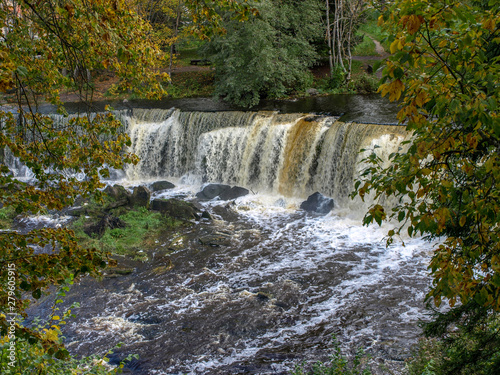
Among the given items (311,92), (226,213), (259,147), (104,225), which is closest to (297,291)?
(226,213)

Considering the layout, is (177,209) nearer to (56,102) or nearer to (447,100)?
(56,102)

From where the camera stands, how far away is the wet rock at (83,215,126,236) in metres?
12.0

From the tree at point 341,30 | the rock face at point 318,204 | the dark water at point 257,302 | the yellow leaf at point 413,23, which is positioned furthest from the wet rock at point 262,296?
the tree at point 341,30

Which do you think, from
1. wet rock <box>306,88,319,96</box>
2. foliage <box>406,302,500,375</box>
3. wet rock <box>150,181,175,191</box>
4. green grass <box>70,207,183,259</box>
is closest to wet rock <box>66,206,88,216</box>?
green grass <box>70,207,183,259</box>

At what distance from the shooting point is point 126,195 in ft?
46.8

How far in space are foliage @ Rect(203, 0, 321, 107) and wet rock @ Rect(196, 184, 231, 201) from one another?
6.04 metres

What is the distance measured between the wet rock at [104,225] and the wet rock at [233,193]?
4.13 meters

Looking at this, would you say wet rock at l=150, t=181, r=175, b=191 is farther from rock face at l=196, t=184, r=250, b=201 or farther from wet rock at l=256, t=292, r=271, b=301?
wet rock at l=256, t=292, r=271, b=301

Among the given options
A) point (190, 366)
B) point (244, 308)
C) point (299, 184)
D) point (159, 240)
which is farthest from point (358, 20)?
point (190, 366)

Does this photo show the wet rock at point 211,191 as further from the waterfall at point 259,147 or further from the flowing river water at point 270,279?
the waterfall at point 259,147

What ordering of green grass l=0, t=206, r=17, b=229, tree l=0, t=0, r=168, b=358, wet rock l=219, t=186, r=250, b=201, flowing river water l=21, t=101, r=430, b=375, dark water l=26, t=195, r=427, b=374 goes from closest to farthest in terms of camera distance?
tree l=0, t=0, r=168, b=358
dark water l=26, t=195, r=427, b=374
flowing river water l=21, t=101, r=430, b=375
green grass l=0, t=206, r=17, b=229
wet rock l=219, t=186, r=250, b=201

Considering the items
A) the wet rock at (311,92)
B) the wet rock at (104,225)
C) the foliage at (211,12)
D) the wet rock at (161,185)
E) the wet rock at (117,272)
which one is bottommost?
the wet rock at (117,272)

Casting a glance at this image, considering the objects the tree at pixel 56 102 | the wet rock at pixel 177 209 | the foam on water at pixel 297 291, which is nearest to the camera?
the tree at pixel 56 102

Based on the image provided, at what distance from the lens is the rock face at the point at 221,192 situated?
15531mm
